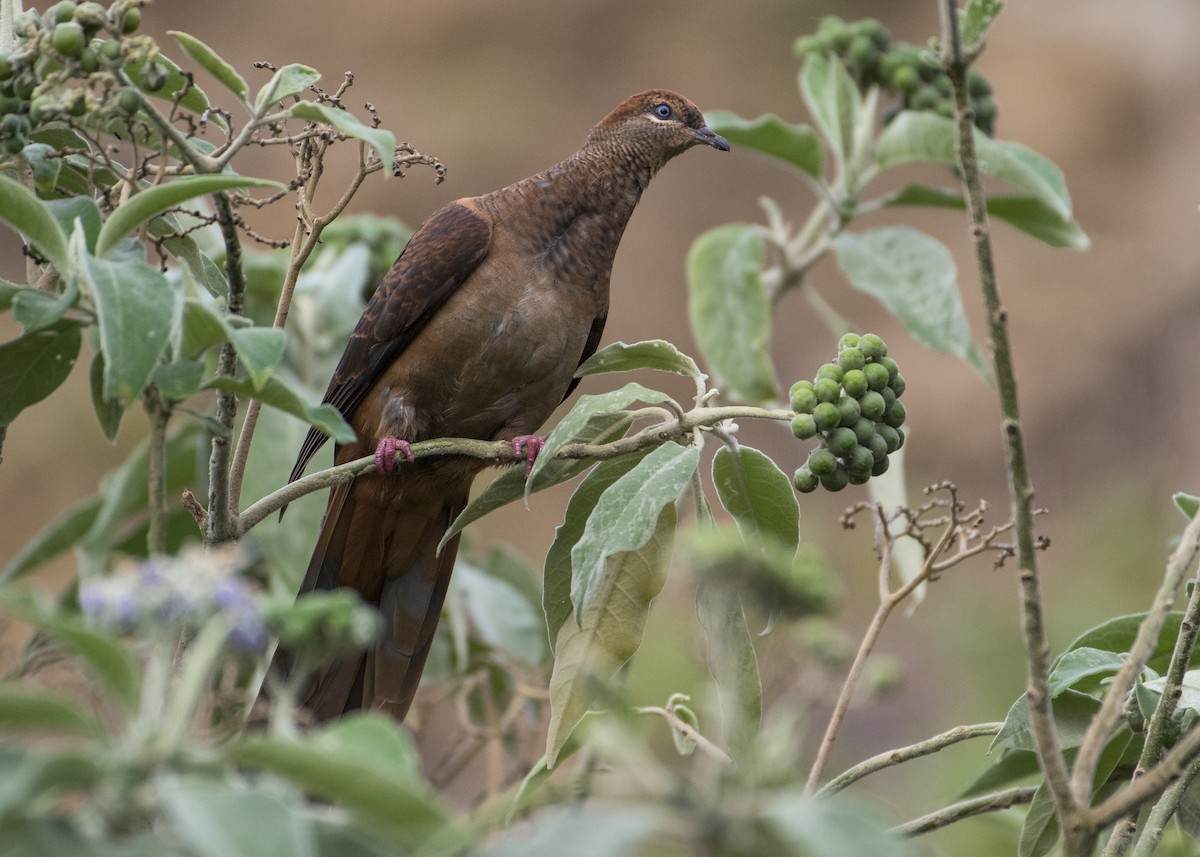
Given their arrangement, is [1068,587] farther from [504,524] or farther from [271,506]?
[271,506]

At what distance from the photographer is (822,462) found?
69.2 inches

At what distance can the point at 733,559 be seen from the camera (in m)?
0.94

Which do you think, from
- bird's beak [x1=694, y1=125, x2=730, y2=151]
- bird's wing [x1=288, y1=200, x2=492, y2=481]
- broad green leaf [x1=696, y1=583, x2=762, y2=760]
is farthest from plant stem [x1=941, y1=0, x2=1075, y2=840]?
bird's beak [x1=694, y1=125, x2=730, y2=151]

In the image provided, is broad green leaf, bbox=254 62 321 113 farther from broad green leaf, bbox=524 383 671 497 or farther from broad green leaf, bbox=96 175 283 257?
broad green leaf, bbox=524 383 671 497

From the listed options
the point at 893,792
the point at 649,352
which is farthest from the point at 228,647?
the point at 893,792

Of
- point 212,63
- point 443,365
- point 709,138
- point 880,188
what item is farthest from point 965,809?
point 880,188

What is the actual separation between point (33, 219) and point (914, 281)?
1.73m

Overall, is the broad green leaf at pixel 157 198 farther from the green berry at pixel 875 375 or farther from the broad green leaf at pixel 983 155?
the broad green leaf at pixel 983 155

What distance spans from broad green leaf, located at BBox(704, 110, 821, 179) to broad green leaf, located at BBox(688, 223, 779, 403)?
0.18 m

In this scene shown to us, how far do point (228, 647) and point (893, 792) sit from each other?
19.6ft

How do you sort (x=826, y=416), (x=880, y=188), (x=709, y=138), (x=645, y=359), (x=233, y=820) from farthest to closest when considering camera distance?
(x=880, y=188), (x=709, y=138), (x=645, y=359), (x=826, y=416), (x=233, y=820)

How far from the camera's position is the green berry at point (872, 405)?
1.76m

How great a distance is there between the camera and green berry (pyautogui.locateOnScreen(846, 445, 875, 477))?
176cm

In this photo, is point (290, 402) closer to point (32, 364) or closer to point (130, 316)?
point (130, 316)
